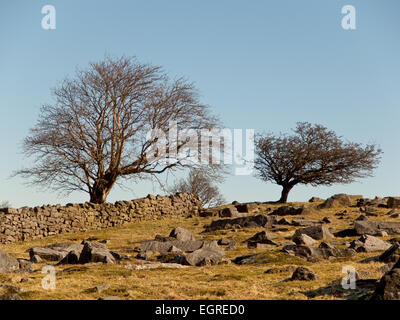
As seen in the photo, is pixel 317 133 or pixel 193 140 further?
pixel 317 133

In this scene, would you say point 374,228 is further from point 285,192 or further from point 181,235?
point 285,192

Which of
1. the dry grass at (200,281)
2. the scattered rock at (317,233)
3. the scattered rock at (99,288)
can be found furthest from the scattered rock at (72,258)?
the scattered rock at (317,233)

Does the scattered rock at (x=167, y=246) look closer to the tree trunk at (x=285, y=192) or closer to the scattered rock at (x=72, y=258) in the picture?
the scattered rock at (x=72, y=258)

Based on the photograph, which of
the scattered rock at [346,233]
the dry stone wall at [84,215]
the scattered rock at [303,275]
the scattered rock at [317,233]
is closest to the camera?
the scattered rock at [303,275]

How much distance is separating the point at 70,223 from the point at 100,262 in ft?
45.4

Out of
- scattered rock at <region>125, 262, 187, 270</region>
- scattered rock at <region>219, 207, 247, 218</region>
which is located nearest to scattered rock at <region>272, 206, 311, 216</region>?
scattered rock at <region>219, 207, 247, 218</region>

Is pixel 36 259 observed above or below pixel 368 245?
below

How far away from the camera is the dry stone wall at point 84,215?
24.5m

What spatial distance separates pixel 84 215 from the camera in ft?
92.2

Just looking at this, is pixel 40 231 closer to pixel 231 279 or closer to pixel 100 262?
pixel 100 262

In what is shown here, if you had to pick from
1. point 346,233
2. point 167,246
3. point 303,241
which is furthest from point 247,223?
point 167,246

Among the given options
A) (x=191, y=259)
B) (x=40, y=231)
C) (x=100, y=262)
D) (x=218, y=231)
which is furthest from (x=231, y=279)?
(x=40, y=231)
